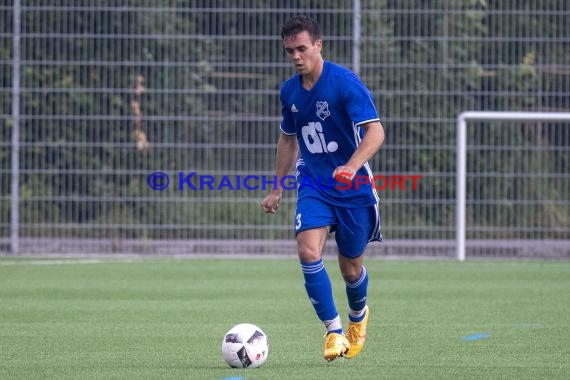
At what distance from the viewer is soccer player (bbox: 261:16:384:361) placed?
734 cm

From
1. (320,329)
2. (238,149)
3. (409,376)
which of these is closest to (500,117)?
(238,149)

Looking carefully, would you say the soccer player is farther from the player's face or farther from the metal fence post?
the metal fence post

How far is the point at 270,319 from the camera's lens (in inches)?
382

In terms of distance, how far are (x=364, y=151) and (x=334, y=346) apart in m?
1.13

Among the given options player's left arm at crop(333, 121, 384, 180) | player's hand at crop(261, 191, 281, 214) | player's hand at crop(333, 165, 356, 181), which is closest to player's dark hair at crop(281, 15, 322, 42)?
player's left arm at crop(333, 121, 384, 180)

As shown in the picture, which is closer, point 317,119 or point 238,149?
point 317,119

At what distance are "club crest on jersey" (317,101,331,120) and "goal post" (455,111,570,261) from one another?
9033mm

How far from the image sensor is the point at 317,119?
7523 millimetres

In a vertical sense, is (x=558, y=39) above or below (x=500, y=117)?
above

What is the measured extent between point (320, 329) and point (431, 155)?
8065 mm

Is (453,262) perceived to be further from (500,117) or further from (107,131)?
(107,131)

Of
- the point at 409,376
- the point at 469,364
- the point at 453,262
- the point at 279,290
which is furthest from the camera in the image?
the point at 453,262

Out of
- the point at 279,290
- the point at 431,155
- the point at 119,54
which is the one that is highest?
the point at 119,54

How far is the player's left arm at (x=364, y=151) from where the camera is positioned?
22.8 ft
